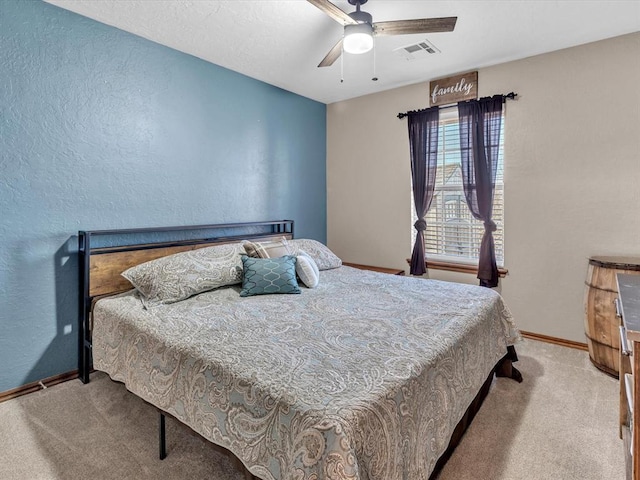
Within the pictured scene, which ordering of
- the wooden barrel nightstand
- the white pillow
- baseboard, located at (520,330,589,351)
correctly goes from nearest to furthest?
the wooden barrel nightstand < the white pillow < baseboard, located at (520,330,589,351)

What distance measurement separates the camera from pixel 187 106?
305 centimetres

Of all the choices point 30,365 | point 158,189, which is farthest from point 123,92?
point 30,365

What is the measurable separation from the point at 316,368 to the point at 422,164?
9.61ft

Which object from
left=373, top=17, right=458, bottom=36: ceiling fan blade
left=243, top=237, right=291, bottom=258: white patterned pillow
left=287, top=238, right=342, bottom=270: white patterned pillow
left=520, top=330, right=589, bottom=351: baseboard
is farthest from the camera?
left=287, top=238, right=342, bottom=270: white patterned pillow

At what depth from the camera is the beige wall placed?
8.99 feet

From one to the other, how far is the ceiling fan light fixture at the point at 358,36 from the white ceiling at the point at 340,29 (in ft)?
1.21

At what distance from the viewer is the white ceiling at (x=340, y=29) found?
7.54 feet

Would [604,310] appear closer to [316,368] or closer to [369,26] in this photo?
[316,368]

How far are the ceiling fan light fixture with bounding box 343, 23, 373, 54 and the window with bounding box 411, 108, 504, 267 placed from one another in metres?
1.83

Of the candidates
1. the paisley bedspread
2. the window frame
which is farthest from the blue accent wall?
the window frame

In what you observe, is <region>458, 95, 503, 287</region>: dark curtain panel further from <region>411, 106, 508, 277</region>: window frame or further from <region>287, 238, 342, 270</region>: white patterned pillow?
<region>287, 238, 342, 270</region>: white patterned pillow

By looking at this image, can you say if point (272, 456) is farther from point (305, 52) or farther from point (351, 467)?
point (305, 52)

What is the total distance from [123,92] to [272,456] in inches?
108

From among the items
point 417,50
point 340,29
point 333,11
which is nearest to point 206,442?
point 333,11
